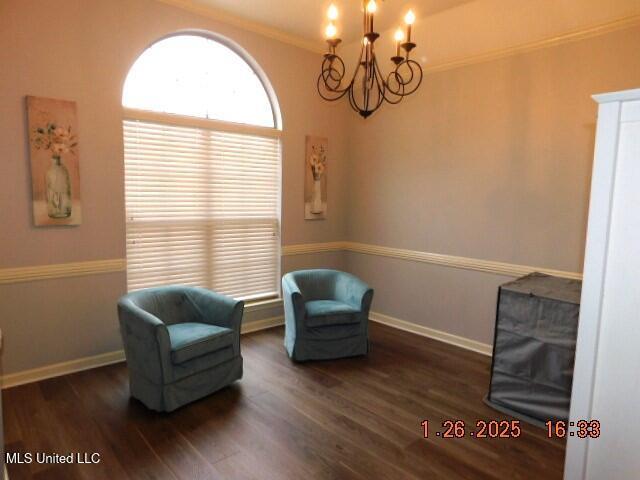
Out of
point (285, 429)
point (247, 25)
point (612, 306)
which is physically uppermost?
point (247, 25)

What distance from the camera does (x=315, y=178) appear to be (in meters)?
4.73

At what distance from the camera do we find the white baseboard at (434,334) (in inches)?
152

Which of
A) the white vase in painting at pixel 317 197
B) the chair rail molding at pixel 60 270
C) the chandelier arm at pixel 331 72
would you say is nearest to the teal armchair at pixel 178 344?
the chair rail molding at pixel 60 270

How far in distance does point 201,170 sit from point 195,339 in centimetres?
175

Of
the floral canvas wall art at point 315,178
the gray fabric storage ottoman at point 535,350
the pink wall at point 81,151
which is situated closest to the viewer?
the gray fabric storage ottoman at point 535,350

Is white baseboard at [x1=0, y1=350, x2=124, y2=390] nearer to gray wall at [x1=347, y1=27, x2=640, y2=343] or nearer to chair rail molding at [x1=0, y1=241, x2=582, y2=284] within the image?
chair rail molding at [x1=0, y1=241, x2=582, y2=284]

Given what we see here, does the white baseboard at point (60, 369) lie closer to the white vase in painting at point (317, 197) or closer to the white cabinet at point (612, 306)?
the white vase in painting at point (317, 197)

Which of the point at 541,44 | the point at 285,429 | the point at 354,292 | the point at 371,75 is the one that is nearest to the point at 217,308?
the point at 285,429

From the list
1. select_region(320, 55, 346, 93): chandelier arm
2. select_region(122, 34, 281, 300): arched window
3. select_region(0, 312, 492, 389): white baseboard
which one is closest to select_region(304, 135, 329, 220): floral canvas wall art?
select_region(122, 34, 281, 300): arched window

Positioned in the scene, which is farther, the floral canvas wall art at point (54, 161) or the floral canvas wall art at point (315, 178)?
the floral canvas wall art at point (315, 178)

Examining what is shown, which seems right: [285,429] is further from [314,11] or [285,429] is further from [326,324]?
[314,11]

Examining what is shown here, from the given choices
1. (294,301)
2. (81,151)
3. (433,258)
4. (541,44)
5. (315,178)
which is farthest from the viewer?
(315,178)

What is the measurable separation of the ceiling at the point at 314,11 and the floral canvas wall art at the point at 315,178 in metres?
1.15

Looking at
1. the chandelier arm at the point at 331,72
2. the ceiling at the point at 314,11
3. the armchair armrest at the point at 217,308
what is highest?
the ceiling at the point at 314,11
